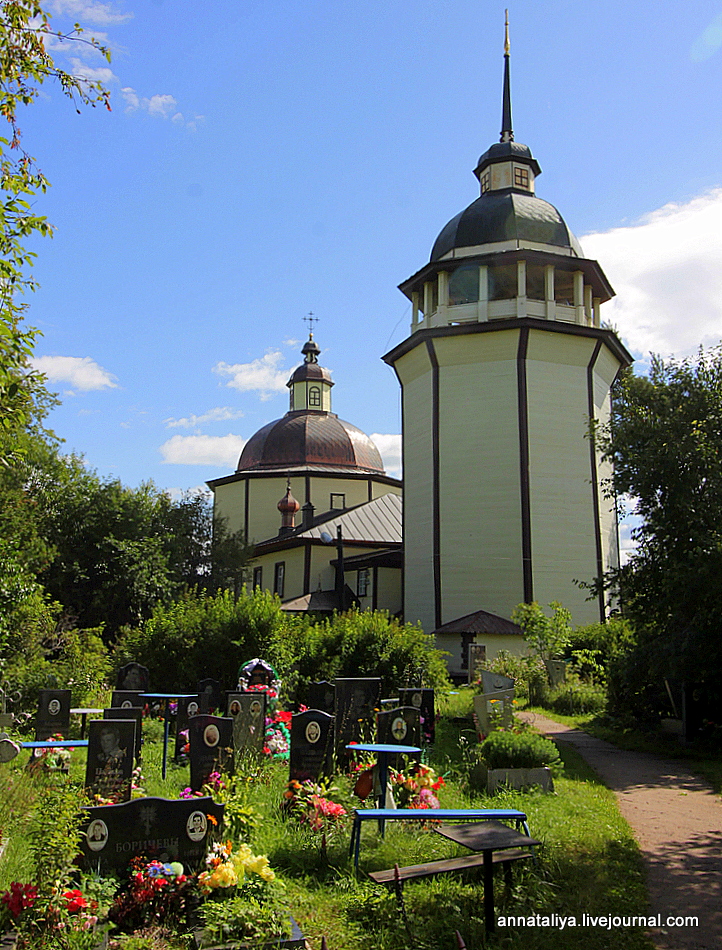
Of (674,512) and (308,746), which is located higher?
(674,512)

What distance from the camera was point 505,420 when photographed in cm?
2678

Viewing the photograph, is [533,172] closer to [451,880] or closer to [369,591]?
[369,591]

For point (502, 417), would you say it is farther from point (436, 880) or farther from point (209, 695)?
point (436, 880)

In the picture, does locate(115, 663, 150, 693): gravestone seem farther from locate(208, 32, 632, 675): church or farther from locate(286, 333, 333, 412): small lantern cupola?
locate(286, 333, 333, 412): small lantern cupola

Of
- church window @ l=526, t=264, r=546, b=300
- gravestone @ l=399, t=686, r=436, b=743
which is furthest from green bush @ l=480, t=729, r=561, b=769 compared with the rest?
church window @ l=526, t=264, r=546, b=300

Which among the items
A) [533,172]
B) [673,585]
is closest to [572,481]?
[533,172]

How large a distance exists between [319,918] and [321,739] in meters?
2.42

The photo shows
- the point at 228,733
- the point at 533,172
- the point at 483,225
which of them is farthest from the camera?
the point at 533,172

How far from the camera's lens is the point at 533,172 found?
31328 millimetres

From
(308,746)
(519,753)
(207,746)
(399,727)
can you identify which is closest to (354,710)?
(399,727)

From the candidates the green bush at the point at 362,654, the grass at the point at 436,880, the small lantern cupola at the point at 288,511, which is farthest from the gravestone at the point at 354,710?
the small lantern cupola at the point at 288,511

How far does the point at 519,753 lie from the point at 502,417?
18973 millimetres

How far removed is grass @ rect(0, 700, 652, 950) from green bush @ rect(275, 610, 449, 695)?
6414 millimetres

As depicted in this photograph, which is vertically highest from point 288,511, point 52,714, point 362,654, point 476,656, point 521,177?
point 521,177
